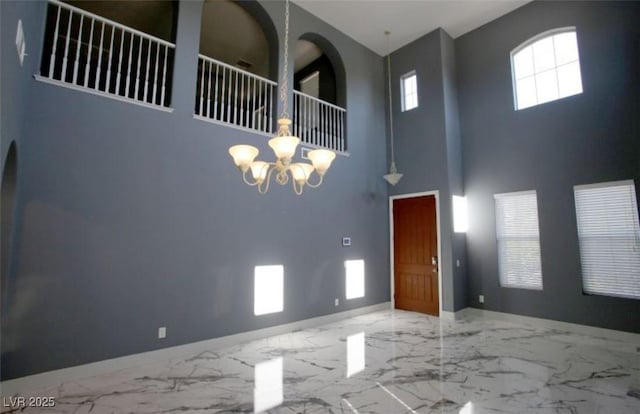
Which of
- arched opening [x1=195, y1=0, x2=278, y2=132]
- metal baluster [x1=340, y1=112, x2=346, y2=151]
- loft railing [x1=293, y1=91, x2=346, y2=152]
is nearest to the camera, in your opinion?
arched opening [x1=195, y1=0, x2=278, y2=132]

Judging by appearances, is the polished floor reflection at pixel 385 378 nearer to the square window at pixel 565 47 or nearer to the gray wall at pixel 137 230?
the gray wall at pixel 137 230

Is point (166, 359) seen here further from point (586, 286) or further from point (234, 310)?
point (586, 286)

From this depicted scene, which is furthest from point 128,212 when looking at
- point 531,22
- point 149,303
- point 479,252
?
point 531,22

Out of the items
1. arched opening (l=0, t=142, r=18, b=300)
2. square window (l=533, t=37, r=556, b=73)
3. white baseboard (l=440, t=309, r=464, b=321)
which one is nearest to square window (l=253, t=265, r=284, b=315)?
arched opening (l=0, t=142, r=18, b=300)

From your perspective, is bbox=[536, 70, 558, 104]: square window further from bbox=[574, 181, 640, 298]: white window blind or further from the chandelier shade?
the chandelier shade

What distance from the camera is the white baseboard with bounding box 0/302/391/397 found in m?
2.81

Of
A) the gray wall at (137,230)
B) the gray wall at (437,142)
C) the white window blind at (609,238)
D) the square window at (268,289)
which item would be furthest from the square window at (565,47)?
the square window at (268,289)

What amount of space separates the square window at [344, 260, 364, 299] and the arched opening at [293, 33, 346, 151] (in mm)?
→ 2184

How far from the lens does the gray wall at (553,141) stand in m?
4.37

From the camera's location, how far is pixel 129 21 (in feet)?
19.2

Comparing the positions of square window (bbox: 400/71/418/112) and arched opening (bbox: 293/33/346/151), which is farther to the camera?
square window (bbox: 400/71/418/112)

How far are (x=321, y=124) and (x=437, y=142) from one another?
2231 mm

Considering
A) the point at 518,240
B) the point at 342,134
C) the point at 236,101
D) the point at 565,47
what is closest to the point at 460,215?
the point at 518,240

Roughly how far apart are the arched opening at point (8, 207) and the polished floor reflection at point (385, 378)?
1228 mm
